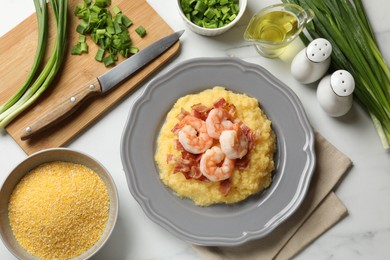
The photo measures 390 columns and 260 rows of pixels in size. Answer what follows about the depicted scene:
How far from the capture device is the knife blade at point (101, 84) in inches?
87.2

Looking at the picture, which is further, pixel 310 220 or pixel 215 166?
pixel 310 220

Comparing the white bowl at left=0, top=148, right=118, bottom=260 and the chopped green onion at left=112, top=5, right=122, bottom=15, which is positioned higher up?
the chopped green onion at left=112, top=5, right=122, bottom=15

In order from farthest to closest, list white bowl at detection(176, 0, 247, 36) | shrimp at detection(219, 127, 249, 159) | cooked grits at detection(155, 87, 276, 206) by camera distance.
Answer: white bowl at detection(176, 0, 247, 36) < cooked grits at detection(155, 87, 276, 206) < shrimp at detection(219, 127, 249, 159)

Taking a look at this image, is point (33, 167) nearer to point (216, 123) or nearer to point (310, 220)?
point (216, 123)

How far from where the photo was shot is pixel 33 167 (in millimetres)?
2186

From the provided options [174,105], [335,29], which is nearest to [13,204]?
[174,105]

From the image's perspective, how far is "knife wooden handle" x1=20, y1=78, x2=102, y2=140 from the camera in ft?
7.25

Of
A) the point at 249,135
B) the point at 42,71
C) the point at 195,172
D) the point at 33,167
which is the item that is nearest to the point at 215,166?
the point at 195,172

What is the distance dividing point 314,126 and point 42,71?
3.97 ft

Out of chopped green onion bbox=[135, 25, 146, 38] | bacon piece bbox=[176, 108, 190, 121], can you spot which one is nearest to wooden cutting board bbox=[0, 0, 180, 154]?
chopped green onion bbox=[135, 25, 146, 38]

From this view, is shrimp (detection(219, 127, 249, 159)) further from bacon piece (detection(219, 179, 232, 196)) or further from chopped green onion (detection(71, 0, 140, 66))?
chopped green onion (detection(71, 0, 140, 66))

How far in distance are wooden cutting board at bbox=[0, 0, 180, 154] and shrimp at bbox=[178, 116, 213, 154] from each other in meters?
0.32

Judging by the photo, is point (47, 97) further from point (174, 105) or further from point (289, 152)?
point (289, 152)

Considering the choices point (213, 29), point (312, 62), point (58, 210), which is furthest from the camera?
point (213, 29)
